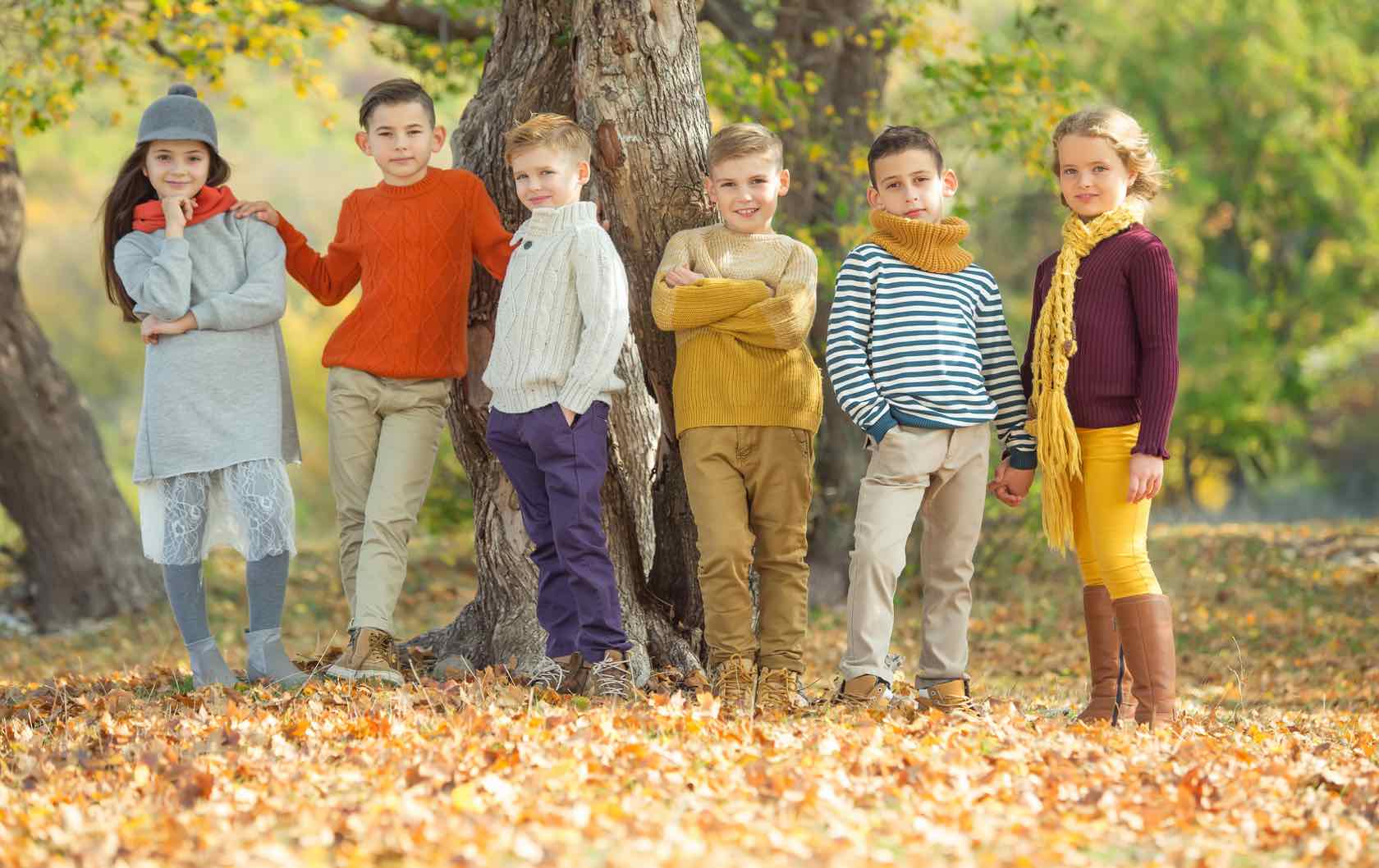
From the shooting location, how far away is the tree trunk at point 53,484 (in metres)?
9.50

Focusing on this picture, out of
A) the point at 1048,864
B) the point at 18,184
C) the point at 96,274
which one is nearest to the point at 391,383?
the point at 1048,864

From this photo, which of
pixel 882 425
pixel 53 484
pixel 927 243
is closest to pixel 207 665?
pixel 882 425

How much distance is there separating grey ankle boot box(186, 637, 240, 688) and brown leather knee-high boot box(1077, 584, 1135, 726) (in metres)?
2.89

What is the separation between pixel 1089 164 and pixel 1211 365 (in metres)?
15.7

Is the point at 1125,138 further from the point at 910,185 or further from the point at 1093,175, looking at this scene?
the point at 910,185

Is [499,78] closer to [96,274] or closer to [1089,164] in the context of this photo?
[1089,164]

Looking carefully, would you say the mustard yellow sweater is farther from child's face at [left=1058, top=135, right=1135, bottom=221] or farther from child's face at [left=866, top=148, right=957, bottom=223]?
child's face at [left=1058, top=135, right=1135, bottom=221]

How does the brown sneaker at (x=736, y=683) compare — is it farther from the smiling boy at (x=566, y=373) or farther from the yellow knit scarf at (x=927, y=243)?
the yellow knit scarf at (x=927, y=243)

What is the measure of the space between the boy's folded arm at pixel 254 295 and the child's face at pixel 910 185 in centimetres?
200

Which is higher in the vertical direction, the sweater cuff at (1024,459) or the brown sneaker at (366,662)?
the sweater cuff at (1024,459)

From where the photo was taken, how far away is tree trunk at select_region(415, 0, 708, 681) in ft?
16.7

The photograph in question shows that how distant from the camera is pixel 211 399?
474cm

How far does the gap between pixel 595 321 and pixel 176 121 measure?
64.4 inches

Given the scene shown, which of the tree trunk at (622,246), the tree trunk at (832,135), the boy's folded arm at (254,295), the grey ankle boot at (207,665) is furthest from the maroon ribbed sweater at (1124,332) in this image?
the tree trunk at (832,135)
